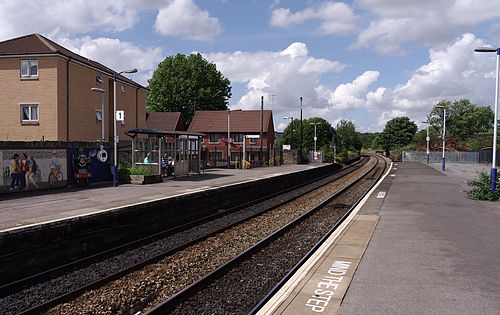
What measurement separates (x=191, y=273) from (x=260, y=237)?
12.1ft

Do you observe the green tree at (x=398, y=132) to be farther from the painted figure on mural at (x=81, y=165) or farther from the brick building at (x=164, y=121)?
the painted figure on mural at (x=81, y=165)

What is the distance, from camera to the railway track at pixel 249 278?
648 cm

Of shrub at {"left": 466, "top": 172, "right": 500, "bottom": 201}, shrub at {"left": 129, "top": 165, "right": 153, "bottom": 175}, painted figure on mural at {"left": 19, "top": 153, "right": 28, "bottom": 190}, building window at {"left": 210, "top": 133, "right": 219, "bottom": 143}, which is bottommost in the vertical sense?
shrub at {"left": 466, "top": 172, "right": 500, "bottom": 201}

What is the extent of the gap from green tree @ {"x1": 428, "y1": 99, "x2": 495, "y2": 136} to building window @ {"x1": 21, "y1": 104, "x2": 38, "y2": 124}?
342ft

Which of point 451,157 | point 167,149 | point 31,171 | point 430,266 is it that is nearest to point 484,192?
point 430,266

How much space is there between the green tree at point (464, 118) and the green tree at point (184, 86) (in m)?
72.7

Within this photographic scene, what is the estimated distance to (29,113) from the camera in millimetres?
27078

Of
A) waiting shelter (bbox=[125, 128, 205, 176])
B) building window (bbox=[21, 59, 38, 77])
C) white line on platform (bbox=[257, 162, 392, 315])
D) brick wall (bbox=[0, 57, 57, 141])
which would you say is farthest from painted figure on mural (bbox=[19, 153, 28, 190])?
building window (bbox=[21, 59, 38, 77])

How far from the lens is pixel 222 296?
6.96 meters

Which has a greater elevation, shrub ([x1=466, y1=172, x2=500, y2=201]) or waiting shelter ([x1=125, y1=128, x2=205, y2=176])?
waiting shelter ([x1=125, y1=128, x2=205, y2=176])

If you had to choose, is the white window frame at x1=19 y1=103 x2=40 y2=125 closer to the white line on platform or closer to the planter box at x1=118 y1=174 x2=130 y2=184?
the planter box at x1=118 y1=174 x2=130 y2=184

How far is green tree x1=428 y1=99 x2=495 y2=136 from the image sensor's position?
342 feet

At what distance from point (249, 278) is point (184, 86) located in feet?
185

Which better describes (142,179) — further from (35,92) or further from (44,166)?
(35,92)
